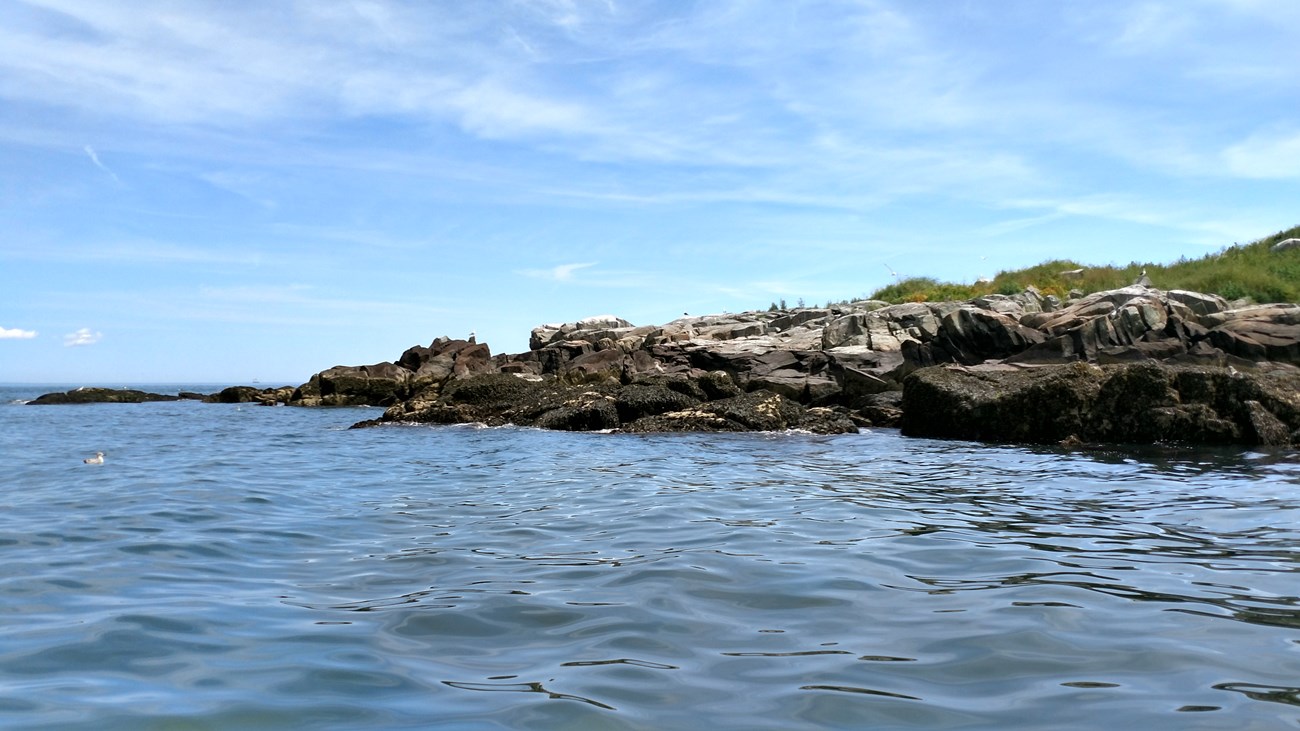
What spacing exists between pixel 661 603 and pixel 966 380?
1339cm

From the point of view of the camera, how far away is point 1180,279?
32781 millimetres

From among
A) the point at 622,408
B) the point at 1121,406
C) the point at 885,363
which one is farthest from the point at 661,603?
the point at 885,363

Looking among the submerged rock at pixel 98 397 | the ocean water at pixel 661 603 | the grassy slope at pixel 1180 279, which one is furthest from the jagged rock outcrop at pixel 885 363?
the submerged rock at pixel 98 397

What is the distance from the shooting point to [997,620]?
167 inches

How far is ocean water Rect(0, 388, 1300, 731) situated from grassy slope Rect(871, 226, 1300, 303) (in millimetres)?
23443

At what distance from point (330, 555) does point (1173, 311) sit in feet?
65.9

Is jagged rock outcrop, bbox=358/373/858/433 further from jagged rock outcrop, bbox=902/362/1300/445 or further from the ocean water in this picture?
the ocean water

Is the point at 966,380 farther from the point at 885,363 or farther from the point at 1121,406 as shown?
the point at 885,363

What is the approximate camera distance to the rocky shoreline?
1434 cm

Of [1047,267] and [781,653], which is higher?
[1047,267]

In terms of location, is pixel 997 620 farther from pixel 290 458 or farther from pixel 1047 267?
pixel 1047 267

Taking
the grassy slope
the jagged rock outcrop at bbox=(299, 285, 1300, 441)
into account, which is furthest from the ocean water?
the grassy slope

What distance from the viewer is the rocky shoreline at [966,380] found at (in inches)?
564

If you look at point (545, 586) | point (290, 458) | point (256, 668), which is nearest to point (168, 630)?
point (256, 668)
